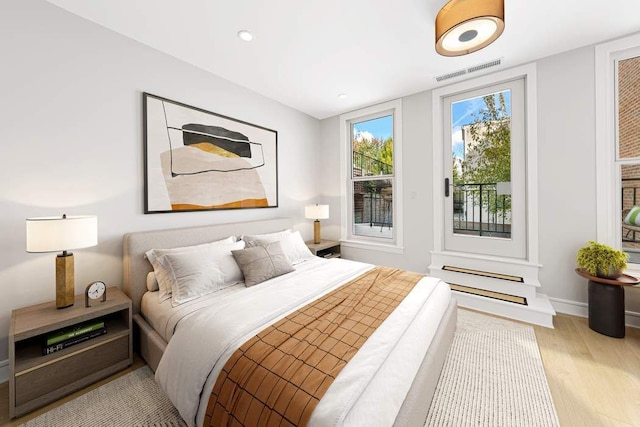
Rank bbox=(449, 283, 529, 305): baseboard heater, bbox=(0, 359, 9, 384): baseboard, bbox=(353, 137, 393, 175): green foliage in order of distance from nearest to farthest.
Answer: bbox=(0, 359, 9, 384): baseboard
bbox=(449, 283, 529, 305): baseboard heater
bbox=(353, 137, 393, 175): green foliage

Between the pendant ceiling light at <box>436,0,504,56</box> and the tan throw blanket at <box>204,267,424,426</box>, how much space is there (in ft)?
6.38

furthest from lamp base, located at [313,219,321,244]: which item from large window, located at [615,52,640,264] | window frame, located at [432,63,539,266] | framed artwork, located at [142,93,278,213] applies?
large window, located at [615,52,640,264]

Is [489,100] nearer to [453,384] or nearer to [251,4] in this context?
[251,4]

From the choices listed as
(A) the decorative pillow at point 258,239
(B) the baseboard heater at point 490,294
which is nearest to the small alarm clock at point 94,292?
(A) the decorative pillow at point 258,239

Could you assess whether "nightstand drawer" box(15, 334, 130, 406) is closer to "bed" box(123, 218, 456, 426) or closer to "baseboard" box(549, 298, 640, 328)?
"bed" box(123, 218, 456, 426)

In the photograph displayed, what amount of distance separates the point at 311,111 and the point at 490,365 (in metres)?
3.83

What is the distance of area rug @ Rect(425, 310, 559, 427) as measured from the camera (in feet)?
4.71

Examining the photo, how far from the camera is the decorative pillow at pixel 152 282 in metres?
2.14

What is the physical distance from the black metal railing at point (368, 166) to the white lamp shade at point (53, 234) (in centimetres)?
344

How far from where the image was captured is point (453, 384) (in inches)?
66.7

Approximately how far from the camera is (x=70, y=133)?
1943mm

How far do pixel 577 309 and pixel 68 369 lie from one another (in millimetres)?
4397

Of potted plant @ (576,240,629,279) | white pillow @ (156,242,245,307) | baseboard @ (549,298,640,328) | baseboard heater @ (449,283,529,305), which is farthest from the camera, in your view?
baseboard heater @ (449,283,529,305)

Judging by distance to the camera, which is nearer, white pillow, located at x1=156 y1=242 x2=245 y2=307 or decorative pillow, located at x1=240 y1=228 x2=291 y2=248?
white pillow, located at x1=156 y1=242 x2=245 y2=307
